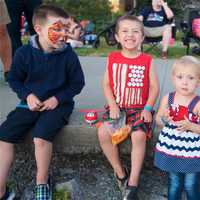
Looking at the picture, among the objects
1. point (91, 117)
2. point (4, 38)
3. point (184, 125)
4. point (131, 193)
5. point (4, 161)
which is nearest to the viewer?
point (184, 125)

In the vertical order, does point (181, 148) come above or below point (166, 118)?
below

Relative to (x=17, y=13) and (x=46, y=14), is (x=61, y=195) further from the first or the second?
(x=17, y=13)

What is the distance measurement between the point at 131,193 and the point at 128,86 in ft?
2.50

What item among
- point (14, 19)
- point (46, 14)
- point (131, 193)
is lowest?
point (131, 193)

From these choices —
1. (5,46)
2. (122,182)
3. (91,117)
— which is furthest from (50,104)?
(5,46)

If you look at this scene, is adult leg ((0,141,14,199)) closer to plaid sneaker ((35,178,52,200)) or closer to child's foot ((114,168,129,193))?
plaid sneaker ((35,178,52,200))

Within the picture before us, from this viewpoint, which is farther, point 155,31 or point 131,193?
point 155,31

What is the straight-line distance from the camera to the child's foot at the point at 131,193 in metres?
2.89

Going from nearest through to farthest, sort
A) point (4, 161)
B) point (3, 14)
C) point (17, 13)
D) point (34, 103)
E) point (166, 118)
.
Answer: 1. point (166, 118)
2. point (4, 161)
3. point (34, 103)
4. point (3, 14)
5. point (17, 13)

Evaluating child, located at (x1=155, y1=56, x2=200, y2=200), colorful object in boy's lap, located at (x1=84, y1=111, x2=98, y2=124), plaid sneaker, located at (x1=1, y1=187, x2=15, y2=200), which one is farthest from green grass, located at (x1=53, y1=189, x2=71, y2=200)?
child, located at (x1=155, y1=56, x2=200, y2=200)

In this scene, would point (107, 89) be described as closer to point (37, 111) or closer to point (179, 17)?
point (37, 111)

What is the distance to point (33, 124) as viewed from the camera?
124 inches

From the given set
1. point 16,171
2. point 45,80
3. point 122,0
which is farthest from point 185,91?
point 122,0

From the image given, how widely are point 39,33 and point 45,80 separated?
0.36 m
